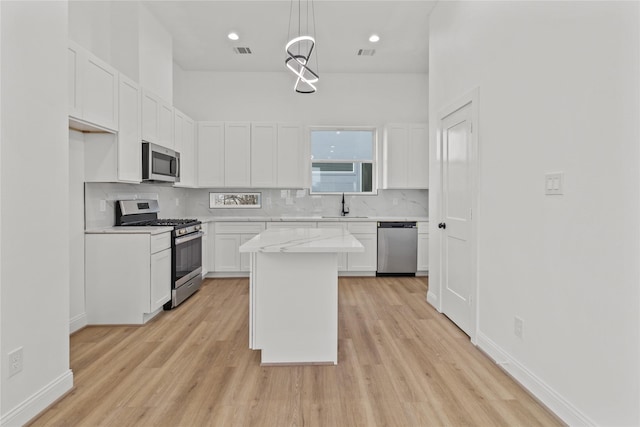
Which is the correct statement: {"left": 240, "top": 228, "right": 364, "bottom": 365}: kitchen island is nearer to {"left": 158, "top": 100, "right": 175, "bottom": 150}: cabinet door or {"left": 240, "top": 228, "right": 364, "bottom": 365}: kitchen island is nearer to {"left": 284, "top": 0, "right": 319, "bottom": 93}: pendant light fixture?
{"left": 284, "top": 0, "right": 319, "bottom": 93}: pendant light fixture

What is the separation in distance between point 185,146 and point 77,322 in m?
2.65

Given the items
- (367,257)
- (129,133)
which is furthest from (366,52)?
(129,133)

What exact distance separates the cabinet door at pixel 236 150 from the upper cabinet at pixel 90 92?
2.22 metres

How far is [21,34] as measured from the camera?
1.75m

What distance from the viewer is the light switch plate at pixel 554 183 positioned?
1.84m

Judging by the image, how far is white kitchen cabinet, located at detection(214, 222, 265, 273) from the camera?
512cm

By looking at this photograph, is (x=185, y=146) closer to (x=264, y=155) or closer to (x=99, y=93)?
(x=264, y=155)

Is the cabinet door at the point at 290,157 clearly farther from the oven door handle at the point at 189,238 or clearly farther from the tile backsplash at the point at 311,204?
the oven door handle at the point at 189,238

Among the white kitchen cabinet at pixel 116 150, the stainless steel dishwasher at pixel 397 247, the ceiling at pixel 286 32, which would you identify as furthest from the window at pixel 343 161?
the white kitchen cabinet at pixel 116 150

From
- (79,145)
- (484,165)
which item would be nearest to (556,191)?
(484,165)

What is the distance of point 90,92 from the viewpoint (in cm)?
280

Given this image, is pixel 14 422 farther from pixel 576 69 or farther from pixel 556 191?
pixel 576 69

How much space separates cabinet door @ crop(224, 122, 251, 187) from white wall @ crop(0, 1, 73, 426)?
325 cm

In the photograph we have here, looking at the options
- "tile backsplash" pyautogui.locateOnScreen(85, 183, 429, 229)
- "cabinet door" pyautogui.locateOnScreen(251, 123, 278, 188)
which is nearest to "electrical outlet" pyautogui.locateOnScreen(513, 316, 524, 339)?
"tile backsplash" pyautogui.locateOnScreen(85, 183, 429, 229)
